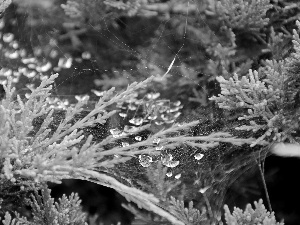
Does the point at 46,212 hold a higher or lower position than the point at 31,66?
lower

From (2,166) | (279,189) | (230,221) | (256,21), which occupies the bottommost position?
(279,189)

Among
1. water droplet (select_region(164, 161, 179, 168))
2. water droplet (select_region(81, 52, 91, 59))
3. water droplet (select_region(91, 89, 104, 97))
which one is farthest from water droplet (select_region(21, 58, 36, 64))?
water droplet (select_region(164, 161, 179, 168))

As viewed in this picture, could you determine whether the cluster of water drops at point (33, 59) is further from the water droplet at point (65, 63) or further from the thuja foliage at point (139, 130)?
the thuja foliage at point (139, 130)

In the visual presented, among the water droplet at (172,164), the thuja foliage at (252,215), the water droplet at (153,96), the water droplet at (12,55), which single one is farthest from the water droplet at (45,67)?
the thuja foliage at (252,215)

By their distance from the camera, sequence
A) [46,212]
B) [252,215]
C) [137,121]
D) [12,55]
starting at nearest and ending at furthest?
[252,215] < [46,212] < [137,121] < [12,55]

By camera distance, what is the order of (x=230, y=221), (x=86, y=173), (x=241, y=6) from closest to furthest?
1. (x=86, y=173)
2. (x=230, y=221)
3. (x=241, y=6)

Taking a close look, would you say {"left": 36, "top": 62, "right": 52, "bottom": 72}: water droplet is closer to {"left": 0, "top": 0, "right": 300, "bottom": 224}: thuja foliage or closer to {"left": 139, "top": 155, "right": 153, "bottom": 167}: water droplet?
{"left": 0, "top": 0, "right": 300, "bottom": 224}: thuja foliage

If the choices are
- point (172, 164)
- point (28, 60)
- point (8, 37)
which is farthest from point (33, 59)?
point (172, 164)

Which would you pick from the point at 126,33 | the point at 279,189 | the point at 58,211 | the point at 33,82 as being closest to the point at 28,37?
the point at 33,82

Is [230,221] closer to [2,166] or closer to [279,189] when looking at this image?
[2,166]

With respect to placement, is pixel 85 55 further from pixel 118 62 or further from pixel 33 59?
pixel 33 59

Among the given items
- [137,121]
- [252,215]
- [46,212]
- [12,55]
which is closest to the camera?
[252,215]
